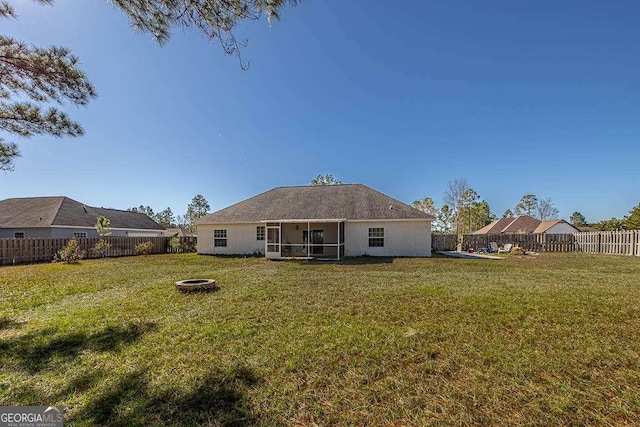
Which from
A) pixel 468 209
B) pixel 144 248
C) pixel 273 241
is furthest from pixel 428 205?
pixel 144 248

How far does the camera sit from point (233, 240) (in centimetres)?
1886

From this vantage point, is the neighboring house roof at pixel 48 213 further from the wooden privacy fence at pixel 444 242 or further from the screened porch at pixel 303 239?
the wooden privacy fence at pixel 444 242

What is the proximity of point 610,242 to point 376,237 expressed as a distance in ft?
48.7

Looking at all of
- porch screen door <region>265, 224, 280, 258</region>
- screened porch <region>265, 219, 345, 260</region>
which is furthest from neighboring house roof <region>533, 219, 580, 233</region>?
porch screen door <region>265, 224, 280, 258</region>

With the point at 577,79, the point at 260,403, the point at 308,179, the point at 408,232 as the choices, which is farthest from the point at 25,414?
the point at 308,179

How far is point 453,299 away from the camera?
5957 mm

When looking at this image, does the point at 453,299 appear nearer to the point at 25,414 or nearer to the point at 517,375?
the point at 517,375

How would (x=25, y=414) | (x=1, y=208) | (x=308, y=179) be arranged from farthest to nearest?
1. (x=308, y=179)
2. (x=1, y=208)
3. (x=25, y=414)

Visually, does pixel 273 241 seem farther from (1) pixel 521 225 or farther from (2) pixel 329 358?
(1) pixel 521 225

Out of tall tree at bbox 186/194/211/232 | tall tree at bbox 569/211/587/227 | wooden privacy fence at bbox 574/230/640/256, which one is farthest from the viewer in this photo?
tall tree at bbox 186/194/211/232

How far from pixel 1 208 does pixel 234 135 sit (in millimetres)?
23675

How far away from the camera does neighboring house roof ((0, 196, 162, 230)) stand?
827 inches

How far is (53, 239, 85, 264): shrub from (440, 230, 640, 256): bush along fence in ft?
79.5

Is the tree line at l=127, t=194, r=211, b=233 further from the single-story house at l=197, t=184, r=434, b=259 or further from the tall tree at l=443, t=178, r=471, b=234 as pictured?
the tall tree at l=443, t=178, r=471, b=234
